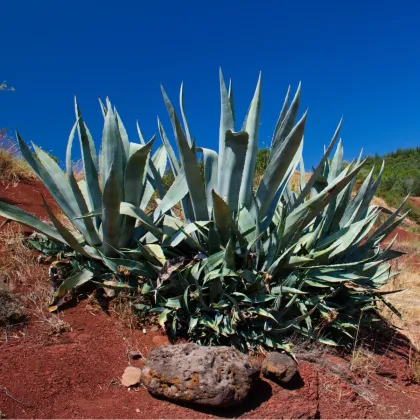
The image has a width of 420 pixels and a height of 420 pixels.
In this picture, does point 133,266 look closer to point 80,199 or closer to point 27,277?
point 80,199

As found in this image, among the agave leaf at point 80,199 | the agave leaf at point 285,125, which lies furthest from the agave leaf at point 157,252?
the agave leaf at point 285,125

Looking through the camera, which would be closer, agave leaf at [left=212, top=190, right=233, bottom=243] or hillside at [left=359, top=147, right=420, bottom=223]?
agave leaf at [left=212, top=190, right=233, bottom=243]

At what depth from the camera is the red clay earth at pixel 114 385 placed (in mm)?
2453

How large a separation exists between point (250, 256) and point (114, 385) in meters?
1.20

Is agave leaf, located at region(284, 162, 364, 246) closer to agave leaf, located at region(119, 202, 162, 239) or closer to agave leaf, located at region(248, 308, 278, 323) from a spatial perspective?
agave leaf, located at region(248, 308, 278, 323)

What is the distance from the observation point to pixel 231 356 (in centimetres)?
268

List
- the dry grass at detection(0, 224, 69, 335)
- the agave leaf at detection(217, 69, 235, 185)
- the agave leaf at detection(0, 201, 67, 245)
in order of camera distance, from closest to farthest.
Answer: the dry grass at detection(0, 224, 69, 335), the agave leaf at detection(217, 69, 235, 185), the agave leaf at detection(0, 201, 67, 245)

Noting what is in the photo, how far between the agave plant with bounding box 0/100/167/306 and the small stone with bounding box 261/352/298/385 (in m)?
1.02

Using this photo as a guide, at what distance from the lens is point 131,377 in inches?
106

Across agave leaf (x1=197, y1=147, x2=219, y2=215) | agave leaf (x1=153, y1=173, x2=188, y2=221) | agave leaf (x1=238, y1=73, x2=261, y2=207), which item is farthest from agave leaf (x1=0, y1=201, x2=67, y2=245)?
agave leaf (x1=238, y1=73, x2=261, y2=207)

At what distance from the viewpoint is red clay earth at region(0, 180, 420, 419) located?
2453 mm

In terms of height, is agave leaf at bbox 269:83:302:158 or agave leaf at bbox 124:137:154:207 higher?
agave leaf at bbox 269:83:302:158

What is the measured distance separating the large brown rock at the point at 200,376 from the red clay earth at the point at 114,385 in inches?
3.8

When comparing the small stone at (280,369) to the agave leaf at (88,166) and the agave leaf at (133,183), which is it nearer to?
the agave leaf at (133,183)
